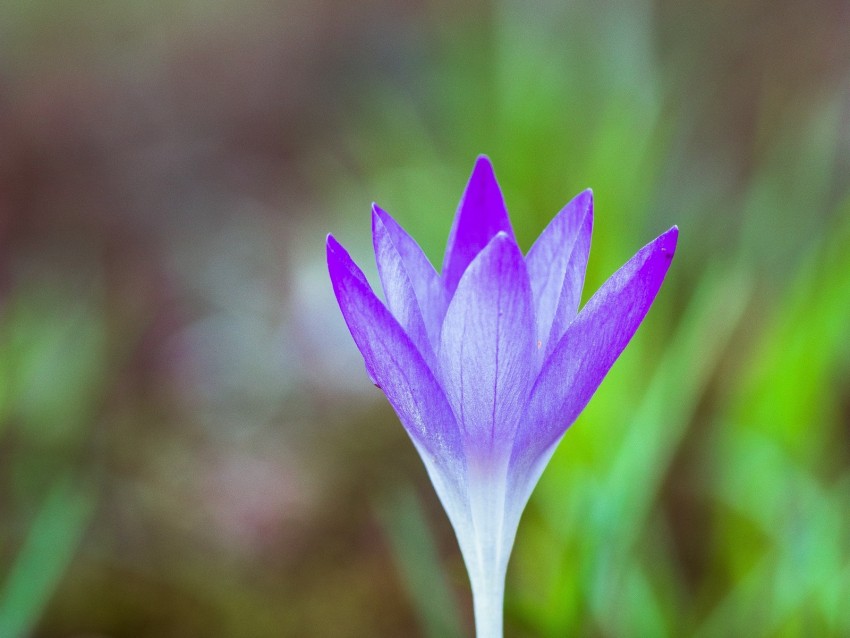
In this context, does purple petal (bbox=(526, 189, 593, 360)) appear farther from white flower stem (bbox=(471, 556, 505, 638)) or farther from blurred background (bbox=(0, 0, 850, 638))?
blurred background (bbox=(0, 0, 850, 638))

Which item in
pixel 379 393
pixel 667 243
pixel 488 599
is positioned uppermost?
pixel 379 393

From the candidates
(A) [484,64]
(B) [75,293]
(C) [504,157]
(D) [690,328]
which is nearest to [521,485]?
(D) [690,328]

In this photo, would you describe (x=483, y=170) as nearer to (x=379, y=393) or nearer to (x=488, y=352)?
(x=488, y=352)

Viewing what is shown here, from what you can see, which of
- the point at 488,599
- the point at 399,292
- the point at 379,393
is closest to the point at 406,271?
the point at 399,292

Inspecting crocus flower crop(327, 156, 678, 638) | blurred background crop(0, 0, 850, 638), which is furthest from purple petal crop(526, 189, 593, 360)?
blurred background crop(0, 0, 850, 638)

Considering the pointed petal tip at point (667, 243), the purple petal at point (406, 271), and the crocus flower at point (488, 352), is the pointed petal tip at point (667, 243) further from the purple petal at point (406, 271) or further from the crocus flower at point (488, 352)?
the purple petal at point (406, 271)
